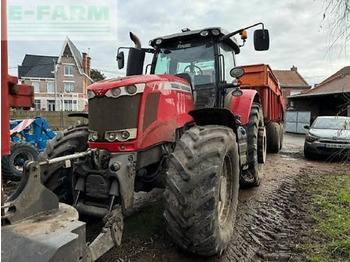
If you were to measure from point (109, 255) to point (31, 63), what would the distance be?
146 feet

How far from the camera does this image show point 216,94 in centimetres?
396

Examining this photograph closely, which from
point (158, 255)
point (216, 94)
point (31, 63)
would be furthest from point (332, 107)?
point (31, 63)

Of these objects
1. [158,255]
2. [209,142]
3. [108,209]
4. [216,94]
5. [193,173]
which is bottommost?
[158,255]

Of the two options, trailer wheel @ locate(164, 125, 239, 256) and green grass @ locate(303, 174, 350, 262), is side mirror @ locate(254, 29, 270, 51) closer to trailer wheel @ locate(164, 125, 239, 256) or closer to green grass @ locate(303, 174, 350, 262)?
trailer wheel @ locate(164, 125, 239, 256)

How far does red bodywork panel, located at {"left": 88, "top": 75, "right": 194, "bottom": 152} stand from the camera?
272 cm

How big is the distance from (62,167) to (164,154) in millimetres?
1119

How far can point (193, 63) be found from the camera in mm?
4008

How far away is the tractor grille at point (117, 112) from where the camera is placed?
268 cm

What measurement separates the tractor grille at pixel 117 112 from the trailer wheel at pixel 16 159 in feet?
11.7

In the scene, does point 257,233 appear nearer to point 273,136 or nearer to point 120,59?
point 120,59

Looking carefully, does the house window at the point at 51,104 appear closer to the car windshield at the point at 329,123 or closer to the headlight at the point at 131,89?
the car windshield at the point at 329,123

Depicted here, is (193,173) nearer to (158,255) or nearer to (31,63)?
(158,255)

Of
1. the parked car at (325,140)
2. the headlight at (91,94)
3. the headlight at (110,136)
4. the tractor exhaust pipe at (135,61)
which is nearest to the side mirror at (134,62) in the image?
the tractor exhaust pipe at (135,61)

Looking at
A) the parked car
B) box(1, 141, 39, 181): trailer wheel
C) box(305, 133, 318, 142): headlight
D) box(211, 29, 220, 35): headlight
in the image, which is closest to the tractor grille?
box(211, 29, 220, 35): headlight
